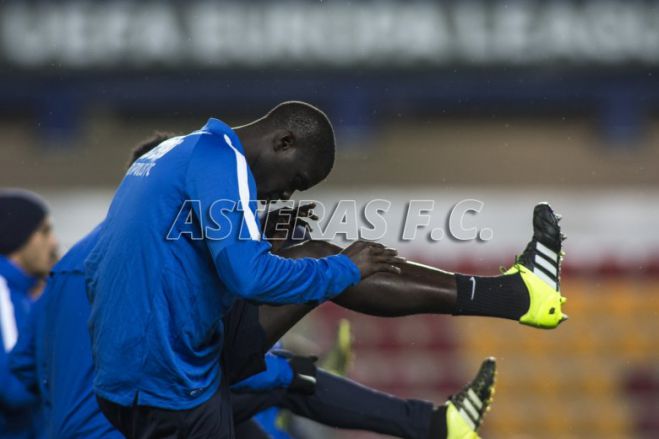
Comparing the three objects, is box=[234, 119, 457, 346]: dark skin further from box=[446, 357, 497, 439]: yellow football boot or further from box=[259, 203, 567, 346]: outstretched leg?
box=[446, 357, 497, 439]: yellow football boot

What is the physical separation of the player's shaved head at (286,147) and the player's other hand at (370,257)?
0.26 m

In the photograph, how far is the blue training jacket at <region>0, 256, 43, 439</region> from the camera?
171 inches

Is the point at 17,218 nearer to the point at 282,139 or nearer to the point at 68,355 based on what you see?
the point at 68,355

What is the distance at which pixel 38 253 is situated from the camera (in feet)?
17.1

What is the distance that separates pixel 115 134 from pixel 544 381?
5.08 metres

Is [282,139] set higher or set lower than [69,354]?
higher

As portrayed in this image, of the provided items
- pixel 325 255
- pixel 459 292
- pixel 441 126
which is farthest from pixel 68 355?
pixel 441 126

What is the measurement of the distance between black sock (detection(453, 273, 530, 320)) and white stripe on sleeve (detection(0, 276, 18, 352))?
70.0 inches

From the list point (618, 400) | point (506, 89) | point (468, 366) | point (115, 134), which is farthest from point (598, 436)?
point (115, 134)

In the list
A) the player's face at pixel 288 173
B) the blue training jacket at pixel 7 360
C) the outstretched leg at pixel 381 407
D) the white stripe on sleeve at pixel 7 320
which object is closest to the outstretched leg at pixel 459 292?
the player's face at pixel 288 173

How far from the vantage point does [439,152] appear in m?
12.2

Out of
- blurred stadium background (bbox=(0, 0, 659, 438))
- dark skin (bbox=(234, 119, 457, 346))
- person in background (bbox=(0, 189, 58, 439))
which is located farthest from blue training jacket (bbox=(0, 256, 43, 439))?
blurred stadium background (bbox=(0, 0, 659, 438))

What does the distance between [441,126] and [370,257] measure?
878 centimetres

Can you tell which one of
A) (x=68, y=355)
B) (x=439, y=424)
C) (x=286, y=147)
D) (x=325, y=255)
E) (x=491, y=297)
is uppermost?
(x=286, y=147)
